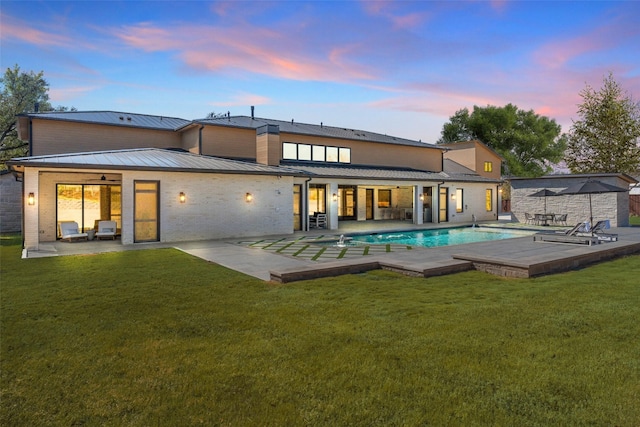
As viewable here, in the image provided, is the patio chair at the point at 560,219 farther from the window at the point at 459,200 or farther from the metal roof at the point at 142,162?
the metal roof at the point at 142,162

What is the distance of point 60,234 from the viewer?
16.0 metres

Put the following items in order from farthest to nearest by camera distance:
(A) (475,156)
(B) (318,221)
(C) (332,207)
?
(A) (475,156) → (B) (318,221) → (C) (332,207)

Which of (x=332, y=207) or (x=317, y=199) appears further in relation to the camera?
(x=317, y=199)

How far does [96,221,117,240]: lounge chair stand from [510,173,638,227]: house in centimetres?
2182

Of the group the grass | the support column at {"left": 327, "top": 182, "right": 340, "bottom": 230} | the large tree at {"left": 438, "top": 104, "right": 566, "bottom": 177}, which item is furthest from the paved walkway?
the large tree at {"left": 438, "top": 104, "right": 566, "bottom": 177}

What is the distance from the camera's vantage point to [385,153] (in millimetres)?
26359

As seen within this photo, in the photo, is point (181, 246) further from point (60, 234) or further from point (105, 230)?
point (60, 234)

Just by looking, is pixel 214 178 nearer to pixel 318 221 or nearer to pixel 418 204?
pixel 318 221

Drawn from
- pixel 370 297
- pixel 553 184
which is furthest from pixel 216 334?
pixel 553 184

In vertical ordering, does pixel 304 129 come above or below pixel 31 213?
above

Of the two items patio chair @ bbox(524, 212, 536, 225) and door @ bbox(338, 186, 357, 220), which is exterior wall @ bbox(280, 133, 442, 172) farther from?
patio chair @ bbox(524, 212, 536, 225)

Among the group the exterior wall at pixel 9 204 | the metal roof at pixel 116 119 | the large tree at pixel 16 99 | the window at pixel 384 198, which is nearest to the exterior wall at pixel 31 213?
the metal roof at pixel 116 119

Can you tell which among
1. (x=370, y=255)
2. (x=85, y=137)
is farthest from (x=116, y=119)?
A: (x=370, y=255)

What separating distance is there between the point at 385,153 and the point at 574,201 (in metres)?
11.9
